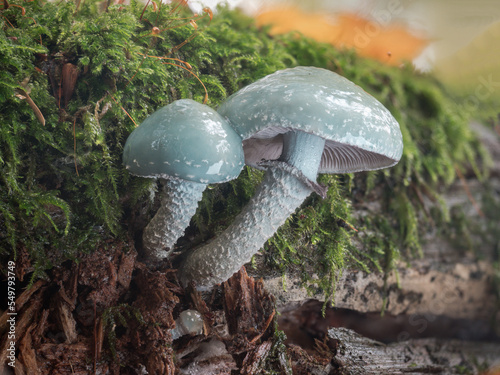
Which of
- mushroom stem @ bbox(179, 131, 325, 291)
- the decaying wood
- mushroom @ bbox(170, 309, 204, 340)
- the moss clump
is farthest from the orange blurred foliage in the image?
mushroom @ bbox(170, 309, 204, 340)

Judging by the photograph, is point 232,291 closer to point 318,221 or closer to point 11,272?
point 318,221

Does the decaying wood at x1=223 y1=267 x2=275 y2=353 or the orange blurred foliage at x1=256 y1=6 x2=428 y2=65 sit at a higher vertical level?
the orange blurred foliage at x1=256 y1=6 x2=428 y2=65

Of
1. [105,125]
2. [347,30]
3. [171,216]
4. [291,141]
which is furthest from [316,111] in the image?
[347,30]

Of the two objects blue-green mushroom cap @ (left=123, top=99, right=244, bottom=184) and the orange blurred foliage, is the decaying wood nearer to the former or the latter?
blue-green mushroom cap @ (left=123, top=99, right=244, bottom=184)

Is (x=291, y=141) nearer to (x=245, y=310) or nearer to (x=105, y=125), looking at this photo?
(x=245, y=310)

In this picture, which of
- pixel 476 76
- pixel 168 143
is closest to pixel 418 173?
pixel 476 76

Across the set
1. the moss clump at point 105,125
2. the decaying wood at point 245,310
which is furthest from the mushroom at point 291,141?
the moss clump at point 105,125
